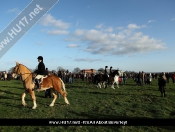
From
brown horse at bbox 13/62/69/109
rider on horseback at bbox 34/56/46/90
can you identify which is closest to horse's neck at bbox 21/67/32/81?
brown horse at bbox 13/62/69/109

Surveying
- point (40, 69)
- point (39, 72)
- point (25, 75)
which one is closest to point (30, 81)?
point (25, 75)

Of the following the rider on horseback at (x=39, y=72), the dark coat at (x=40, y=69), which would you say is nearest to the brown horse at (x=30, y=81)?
the rider on horseback at (x=39, y=72)

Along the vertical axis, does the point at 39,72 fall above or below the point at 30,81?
above

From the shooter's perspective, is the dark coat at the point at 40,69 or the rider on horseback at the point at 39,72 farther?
the dark coat at the point at 40,69

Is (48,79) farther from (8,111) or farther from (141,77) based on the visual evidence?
(141,77)

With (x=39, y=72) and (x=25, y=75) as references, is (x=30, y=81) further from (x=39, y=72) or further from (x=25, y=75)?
(x=39, y=72)

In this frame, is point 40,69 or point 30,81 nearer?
point 30,81

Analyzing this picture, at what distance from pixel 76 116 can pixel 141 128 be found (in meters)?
3.05

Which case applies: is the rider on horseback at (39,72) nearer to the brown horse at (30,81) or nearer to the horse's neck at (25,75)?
the brown horse at (30,81)

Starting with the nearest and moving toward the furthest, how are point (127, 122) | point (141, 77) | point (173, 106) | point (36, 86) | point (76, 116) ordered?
1. point (127, 122)
2. point (76, 116)
3. point (36, 86)
4. point (173, 106)
5. point (141, 77)

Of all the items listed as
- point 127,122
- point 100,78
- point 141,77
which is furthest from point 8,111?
point 141,77

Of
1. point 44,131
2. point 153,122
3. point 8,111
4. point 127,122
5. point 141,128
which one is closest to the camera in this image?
point 153,122

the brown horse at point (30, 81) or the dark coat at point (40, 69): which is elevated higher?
the dark coat at point (40, 69)

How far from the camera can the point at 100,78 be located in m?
23.0
